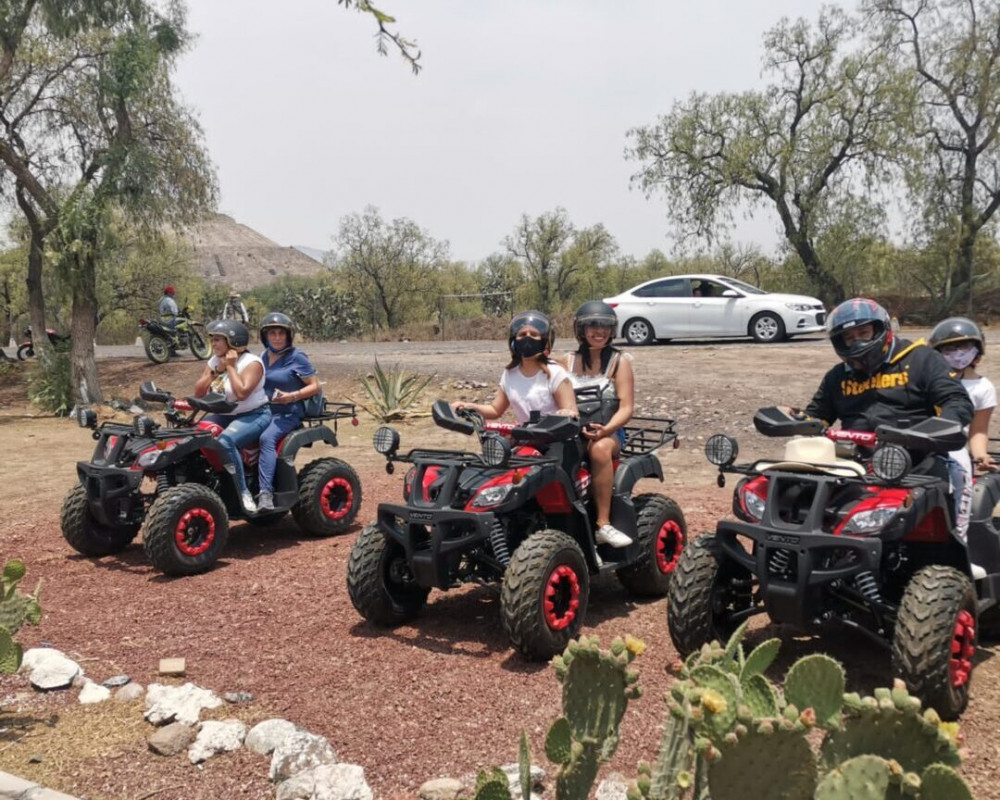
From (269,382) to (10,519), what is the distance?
9.78 ft

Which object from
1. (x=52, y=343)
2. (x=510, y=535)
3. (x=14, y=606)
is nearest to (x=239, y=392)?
(x=510, y=535)

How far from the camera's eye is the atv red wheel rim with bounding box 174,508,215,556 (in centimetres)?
657

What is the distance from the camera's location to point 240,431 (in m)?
7.34

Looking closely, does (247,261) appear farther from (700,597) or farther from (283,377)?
(700,597)

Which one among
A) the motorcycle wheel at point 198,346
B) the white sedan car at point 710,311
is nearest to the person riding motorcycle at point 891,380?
the white sedan car at point 710,311

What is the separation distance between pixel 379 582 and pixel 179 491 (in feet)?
7.47

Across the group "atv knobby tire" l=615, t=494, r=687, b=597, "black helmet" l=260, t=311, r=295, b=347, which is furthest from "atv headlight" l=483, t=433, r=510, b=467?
"black helmet" l=260, t=311, r=295, b=347

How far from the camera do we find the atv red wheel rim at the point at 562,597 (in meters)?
4.72

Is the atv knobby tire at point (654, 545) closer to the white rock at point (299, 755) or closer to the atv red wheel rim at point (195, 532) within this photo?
the white rock at point (299, 755)

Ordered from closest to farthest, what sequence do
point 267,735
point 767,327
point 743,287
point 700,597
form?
1. point 267,735
2. point 700,597
3. point 767,327
4. point 743,287

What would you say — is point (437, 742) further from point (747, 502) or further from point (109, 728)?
point (747, 502)

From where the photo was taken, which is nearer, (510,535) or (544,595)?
(544,595)

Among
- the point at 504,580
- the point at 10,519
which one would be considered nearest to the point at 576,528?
the point at 504,580

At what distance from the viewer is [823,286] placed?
1193 inches
